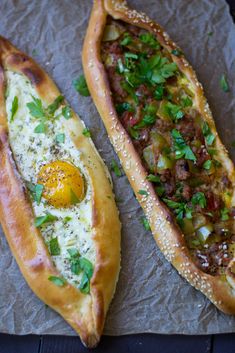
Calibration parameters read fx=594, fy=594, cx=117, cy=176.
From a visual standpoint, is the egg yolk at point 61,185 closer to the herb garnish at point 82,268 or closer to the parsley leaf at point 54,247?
the parsley leaf at point 54,247

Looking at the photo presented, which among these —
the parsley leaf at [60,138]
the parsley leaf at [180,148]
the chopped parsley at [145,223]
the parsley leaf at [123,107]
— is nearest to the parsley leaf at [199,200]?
the parsley leaf at [180,148]

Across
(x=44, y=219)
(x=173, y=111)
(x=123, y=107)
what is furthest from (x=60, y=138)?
(x=173, y=111)

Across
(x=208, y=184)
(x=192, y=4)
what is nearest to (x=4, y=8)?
(x=192, y=4)

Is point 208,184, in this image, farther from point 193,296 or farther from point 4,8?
point 4,8

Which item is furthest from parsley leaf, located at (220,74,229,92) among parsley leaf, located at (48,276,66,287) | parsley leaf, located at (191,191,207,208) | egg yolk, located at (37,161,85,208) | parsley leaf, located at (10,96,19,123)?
parsley leaf, located at (48,276,66,287)

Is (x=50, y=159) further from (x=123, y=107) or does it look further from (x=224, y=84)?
(x=224, y=84)

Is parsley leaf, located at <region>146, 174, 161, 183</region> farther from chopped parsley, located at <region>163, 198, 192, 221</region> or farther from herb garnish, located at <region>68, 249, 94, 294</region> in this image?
herb garnish, located at <region>68, 249, 94, 294</region>
